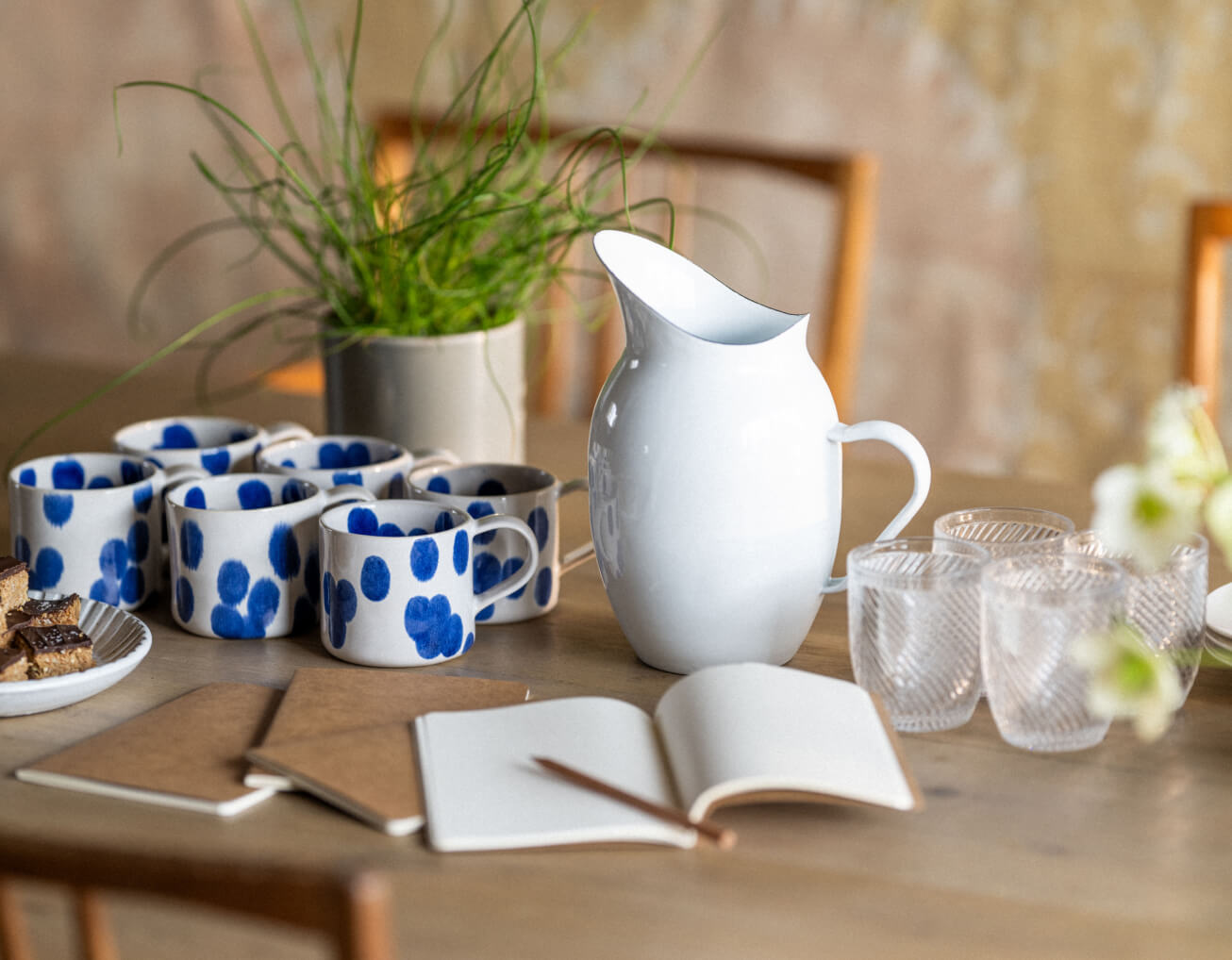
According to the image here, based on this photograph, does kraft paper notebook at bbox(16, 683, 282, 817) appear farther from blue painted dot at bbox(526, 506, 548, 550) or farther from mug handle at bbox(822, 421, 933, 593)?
mug handle at bbox(822, 421, 933, 593)

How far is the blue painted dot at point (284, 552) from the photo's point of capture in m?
0.92

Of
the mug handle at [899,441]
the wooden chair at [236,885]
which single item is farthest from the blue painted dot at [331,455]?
the wooden chair at [236,885]

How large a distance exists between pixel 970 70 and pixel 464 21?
3.15ft

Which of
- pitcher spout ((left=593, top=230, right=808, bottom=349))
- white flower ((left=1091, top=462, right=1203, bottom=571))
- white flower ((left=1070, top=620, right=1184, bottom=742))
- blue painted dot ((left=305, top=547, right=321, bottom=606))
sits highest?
pitcher spout ((left=593, top=230, right=808, bottom=349))

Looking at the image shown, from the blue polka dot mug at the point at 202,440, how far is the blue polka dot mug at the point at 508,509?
176 millimetres

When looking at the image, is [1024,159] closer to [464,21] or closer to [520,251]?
[464,21]

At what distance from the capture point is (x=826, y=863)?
667mm

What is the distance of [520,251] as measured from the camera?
3.81 ft

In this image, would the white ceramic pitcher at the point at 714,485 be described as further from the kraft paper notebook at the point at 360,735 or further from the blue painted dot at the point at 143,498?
the blue painted dot at the point at 143,498

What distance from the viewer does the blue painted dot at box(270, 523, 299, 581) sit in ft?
3.02

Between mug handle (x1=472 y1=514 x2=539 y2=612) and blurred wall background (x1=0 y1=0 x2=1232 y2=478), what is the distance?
1613 millimetres

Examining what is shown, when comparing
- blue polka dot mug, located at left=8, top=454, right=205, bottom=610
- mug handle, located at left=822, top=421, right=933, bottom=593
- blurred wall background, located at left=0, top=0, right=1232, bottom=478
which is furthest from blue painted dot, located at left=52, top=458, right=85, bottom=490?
blurred wall background, located at left=0, top=0, right=1232, bottom=478

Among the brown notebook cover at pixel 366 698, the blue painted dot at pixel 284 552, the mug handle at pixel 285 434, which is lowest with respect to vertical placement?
the brown notebook cover at pixel 366 698

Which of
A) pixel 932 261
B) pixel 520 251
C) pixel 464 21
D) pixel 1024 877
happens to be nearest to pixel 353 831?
pixel 1024 877
